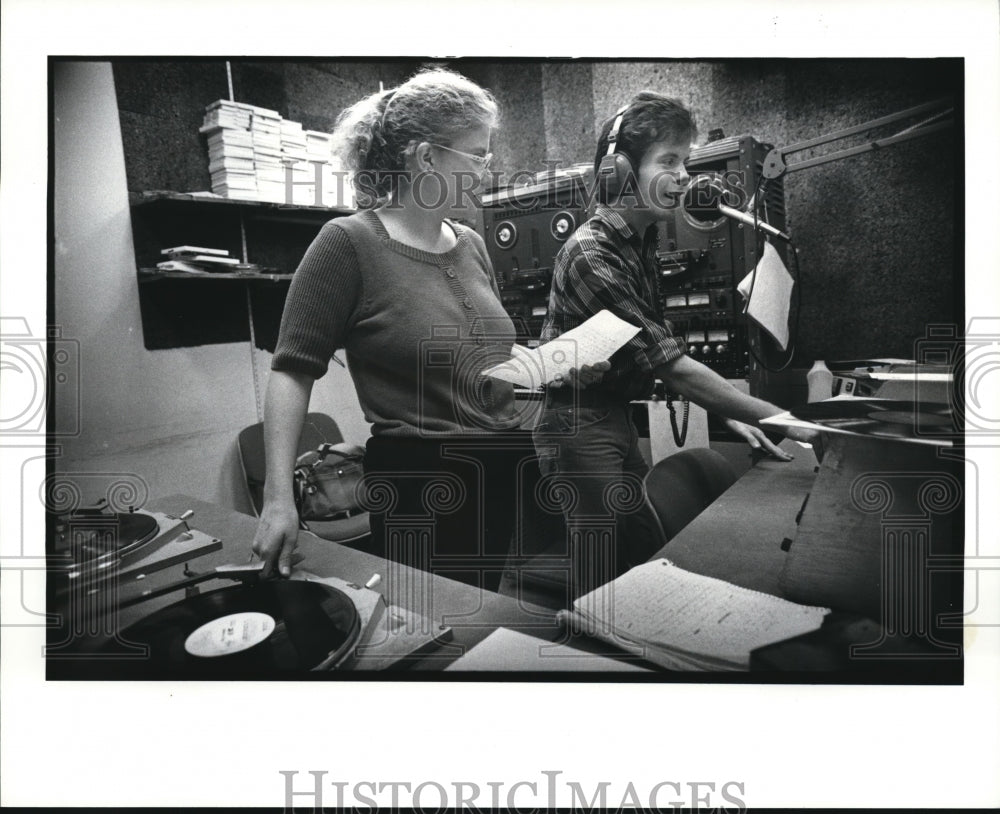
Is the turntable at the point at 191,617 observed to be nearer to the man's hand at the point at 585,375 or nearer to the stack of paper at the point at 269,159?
the man's hand at the point at 585,375

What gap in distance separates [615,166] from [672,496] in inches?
27.7

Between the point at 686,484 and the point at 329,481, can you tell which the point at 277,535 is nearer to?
the point at 329,481

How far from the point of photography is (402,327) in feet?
5.90

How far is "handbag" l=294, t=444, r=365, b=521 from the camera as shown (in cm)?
182

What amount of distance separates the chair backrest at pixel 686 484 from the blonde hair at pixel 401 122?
823mm

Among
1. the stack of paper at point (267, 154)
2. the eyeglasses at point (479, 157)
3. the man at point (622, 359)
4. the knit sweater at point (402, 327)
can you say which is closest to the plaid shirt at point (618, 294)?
the man at point (622, 359)

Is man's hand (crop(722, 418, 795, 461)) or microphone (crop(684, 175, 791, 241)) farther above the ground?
microphone (crop(684, 175, 791, 241))

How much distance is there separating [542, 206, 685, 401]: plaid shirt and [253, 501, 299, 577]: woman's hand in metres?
0.67

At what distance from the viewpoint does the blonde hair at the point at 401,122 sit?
1796 mm

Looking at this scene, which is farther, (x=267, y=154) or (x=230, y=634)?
(x=267, y=154)

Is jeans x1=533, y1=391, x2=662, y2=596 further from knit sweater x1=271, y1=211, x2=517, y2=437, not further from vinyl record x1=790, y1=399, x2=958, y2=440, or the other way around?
vinyl record x1=790, y1=399, x2=958, y2=440
